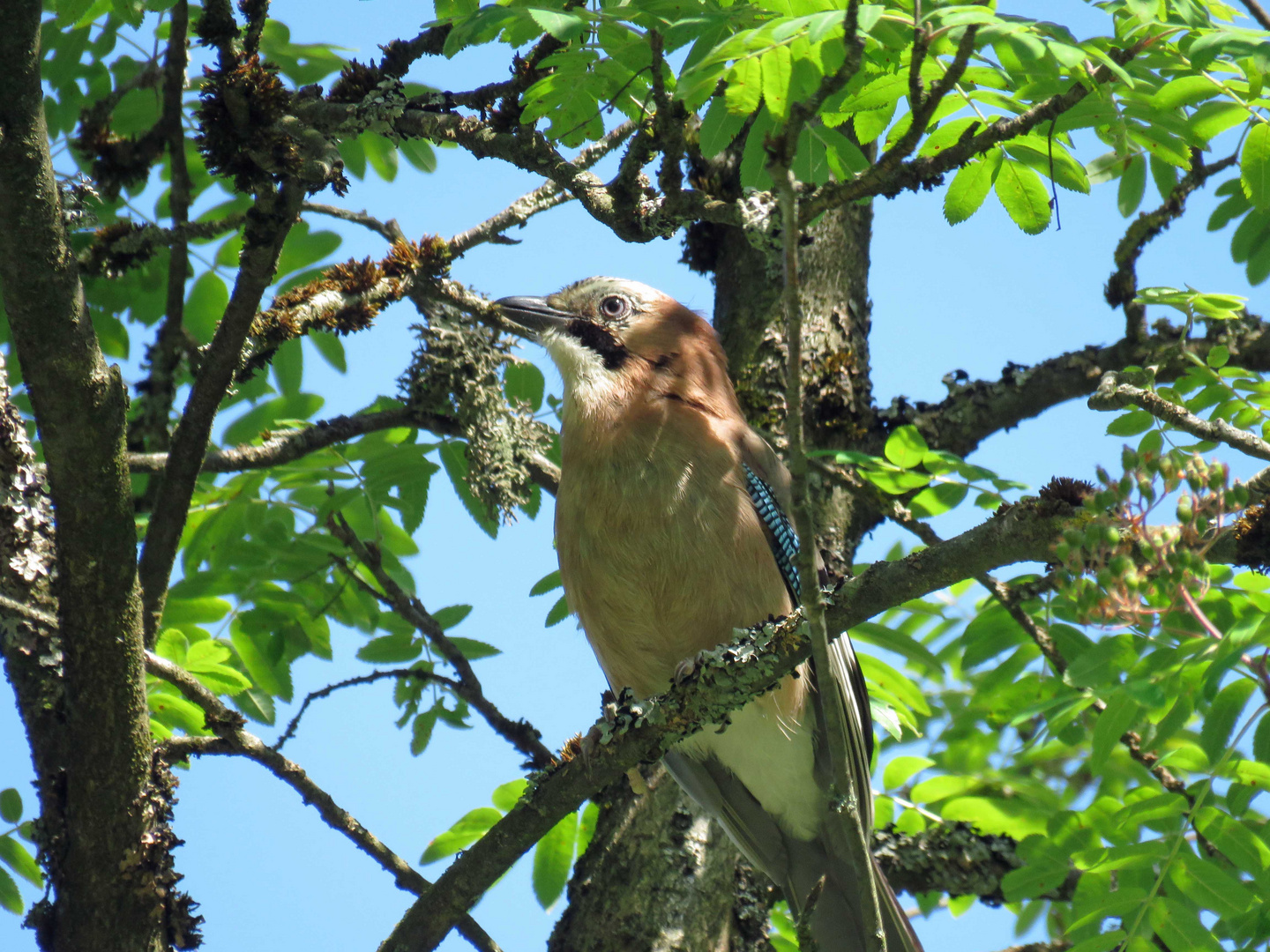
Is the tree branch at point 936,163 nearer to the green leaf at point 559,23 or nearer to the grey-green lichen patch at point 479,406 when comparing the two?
the green leaf at point 559,23

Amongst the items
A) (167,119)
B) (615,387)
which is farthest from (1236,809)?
(167,119)

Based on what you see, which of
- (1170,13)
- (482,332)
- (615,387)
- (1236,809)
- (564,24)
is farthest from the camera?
(482,332)

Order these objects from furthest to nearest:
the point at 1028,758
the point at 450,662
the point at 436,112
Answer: the point at 1028,758 < the point at 450,662 < the point at 436,112

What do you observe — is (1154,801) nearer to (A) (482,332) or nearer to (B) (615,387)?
(B) (615,387)

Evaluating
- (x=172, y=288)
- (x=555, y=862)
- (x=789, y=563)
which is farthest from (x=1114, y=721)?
(x=172, y=288)

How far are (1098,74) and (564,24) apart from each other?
157cm

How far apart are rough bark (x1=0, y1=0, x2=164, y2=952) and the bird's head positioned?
2.25 meters

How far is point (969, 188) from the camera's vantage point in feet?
13.6

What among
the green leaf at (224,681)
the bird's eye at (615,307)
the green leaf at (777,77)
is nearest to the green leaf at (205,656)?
the green leaf at (224,681)

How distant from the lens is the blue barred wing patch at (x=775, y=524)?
16.1 ft

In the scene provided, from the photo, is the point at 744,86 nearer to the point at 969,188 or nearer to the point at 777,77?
the point at 777,77

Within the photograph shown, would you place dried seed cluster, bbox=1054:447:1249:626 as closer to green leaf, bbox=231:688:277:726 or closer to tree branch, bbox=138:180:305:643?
tree branch, bbox=138:180:305:643

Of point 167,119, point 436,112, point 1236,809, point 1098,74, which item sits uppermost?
point 167,119

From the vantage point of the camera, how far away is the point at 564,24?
336 cm
